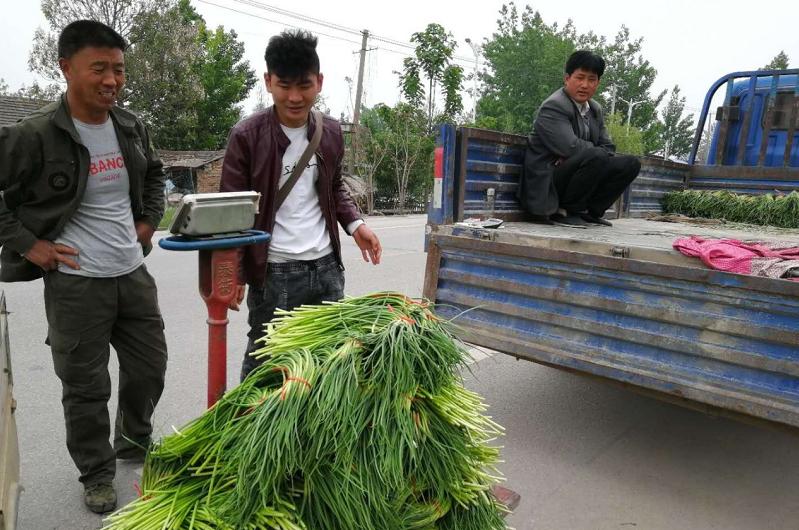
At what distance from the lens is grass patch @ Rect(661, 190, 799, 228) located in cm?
492

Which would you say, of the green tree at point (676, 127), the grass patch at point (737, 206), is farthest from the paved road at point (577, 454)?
the green tree at point (676, 127)

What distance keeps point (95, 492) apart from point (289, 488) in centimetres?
140

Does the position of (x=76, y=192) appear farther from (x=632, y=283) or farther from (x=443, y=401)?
(x=632, y=283)

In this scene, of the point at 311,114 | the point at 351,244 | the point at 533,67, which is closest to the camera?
the point at 311,114

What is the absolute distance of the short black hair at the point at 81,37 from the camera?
220 centimetres

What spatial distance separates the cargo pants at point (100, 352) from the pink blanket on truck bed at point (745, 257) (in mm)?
2320

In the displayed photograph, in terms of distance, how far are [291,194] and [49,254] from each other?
935 mm

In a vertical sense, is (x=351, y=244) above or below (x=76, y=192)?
below

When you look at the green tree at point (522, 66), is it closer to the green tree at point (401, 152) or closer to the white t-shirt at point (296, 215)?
the green tree at point (401, 152)

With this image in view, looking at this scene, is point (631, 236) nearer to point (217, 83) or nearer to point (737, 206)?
point (737, 206)

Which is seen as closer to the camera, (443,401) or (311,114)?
(443,401)

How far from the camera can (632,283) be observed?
2.48 m

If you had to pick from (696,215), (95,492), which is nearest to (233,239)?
(95,492)

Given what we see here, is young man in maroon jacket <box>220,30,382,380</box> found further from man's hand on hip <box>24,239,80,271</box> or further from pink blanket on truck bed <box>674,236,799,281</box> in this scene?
pink blanket on truck bed <box>674,236,799,281</box>
